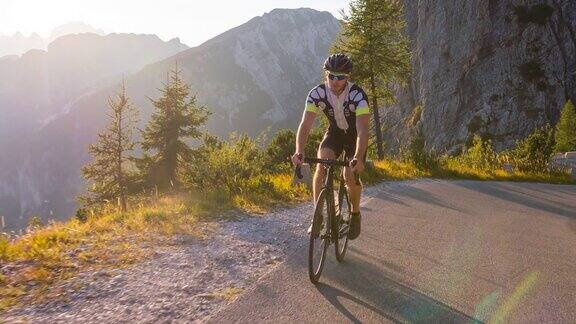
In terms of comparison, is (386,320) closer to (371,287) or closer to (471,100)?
(371,287)

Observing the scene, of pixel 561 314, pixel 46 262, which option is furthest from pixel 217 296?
pixel 561 314

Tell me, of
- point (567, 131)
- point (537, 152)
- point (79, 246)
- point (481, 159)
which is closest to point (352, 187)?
point (79, 246)

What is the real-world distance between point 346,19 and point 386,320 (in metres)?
24.7

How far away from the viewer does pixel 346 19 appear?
26.9 meters

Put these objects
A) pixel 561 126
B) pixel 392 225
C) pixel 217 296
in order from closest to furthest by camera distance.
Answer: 1. pixel 217 296
2. pixel 392 225
3. pixel 561 126

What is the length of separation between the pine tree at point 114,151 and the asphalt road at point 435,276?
76.2ft

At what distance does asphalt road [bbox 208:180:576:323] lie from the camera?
4383 mm

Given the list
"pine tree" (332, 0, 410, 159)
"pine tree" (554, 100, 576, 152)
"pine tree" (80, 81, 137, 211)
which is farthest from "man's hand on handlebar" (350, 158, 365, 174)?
"pine tree" (554, 100, 576, 152)

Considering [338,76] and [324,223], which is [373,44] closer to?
[338,76]

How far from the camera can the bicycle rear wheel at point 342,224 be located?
566 cm

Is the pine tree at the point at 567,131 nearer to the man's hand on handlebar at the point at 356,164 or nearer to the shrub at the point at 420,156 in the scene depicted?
the shrub at the point at 420,156

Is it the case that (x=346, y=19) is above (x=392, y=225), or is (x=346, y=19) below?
above

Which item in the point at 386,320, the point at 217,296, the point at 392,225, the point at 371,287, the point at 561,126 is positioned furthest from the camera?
the point at 561,126

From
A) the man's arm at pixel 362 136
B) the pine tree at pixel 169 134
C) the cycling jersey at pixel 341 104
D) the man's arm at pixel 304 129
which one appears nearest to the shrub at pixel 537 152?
the cycling jersey at pixel 341 104
